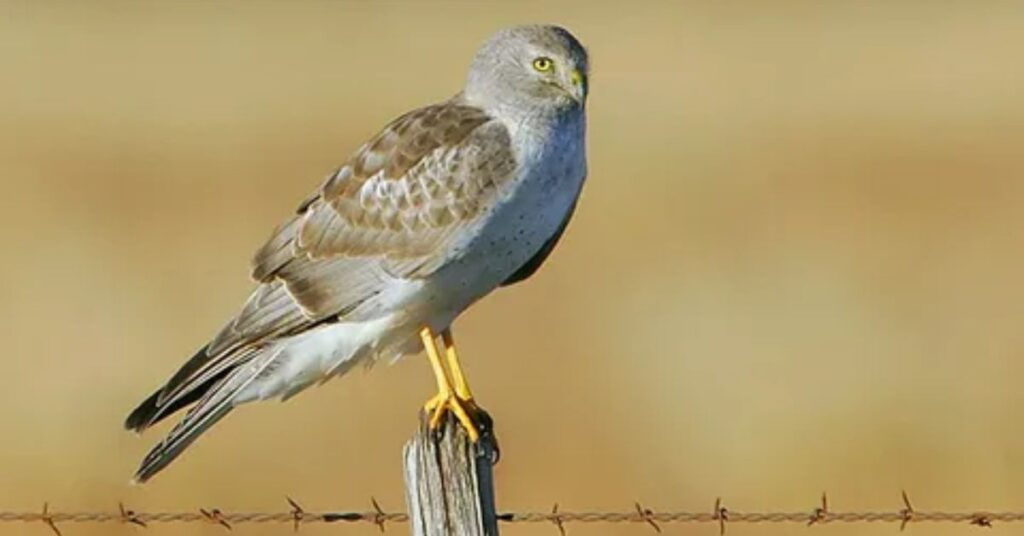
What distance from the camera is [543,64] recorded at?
8.28m

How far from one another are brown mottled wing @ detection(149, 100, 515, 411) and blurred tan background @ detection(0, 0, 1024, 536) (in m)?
3.17

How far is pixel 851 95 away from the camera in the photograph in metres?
22.2

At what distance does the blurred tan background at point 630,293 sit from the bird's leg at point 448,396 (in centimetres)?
326

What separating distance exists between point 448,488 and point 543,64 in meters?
2.47

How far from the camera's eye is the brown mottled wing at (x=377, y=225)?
7.85 meters

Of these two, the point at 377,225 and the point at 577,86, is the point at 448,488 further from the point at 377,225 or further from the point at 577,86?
the point at 577,86

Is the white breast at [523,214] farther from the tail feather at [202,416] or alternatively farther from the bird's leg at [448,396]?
the tail feather at [202,416]

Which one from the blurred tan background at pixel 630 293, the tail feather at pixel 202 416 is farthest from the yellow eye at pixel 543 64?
the blurred tan background at pixel 630 293

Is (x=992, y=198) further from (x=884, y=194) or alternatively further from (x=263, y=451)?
(x=263, y=451)

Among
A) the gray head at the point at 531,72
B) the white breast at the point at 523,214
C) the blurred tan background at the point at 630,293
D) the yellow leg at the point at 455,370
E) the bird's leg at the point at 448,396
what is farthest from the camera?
the blurred tan background at the point at 630,293

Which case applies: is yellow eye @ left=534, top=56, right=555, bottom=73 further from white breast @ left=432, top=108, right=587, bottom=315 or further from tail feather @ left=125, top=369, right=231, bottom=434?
tail feather @ left=125, top=369, right=231, bottom=434

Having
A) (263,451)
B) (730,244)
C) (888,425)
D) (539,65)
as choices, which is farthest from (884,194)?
(539,65)

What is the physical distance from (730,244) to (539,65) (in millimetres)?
7536

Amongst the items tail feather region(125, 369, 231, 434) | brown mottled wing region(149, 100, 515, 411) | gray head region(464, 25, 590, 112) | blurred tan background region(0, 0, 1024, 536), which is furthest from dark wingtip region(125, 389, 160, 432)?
blurred tan background region(0, 0, 1024, 536)
